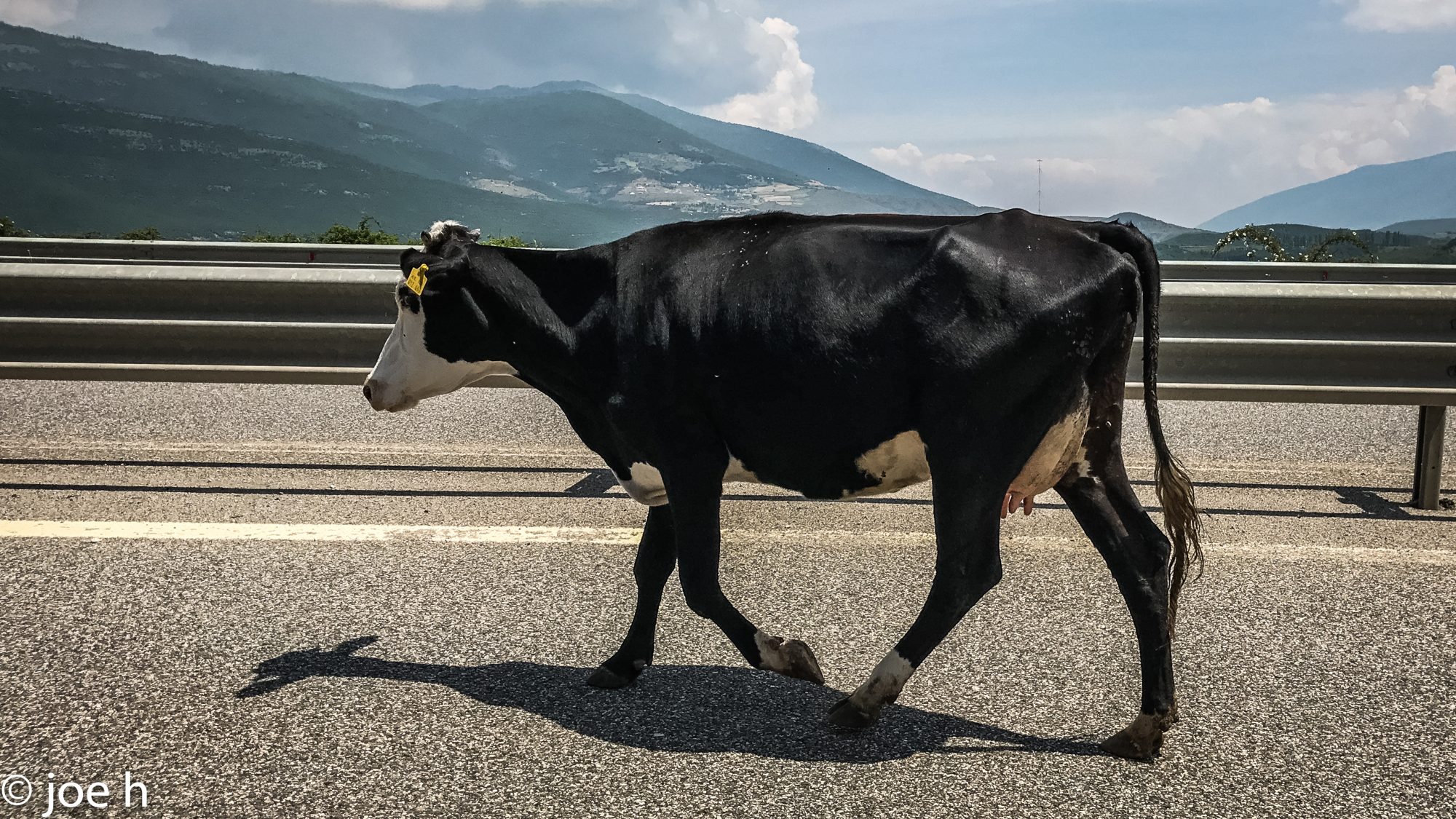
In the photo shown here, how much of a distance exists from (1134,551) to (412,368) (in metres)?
2.30

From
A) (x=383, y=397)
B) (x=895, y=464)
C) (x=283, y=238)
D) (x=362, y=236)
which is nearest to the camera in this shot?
(x=895, y=464)

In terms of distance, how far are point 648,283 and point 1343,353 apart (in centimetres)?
380

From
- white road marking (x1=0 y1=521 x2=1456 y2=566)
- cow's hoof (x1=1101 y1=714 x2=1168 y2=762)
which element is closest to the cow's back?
cow's hoof (x1=1101 y1=714 x2=1168 y2=762)

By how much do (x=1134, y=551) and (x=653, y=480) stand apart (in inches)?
55.5

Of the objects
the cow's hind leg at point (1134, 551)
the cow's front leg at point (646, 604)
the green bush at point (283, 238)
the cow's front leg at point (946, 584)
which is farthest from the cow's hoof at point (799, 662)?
the green bush at point (283, 238)

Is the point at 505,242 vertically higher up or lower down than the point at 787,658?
higher up

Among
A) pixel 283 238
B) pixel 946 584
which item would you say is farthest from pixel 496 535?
pixel 283 238

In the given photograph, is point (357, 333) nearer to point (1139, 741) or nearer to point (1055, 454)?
point (1055, 454)

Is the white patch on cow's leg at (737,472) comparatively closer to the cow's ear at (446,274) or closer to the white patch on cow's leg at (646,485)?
the white patch on cow's leg at (646,485)

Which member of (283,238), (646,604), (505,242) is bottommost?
(646,604)

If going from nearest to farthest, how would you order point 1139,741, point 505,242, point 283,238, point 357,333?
point 1139,741
point 357,333
point 505,242
point 283,238

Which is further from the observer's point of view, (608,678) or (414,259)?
(414,259)

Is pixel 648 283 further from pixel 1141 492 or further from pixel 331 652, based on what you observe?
pixel 1141 492

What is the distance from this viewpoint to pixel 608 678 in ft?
11.9
